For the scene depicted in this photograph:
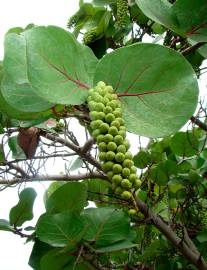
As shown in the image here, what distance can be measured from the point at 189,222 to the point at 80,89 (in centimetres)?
70

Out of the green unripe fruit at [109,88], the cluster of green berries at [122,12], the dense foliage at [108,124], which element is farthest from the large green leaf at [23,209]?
the cluster of green berries at [122,12]

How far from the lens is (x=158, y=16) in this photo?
1.03 m

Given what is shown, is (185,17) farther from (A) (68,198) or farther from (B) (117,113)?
(A) (68,198)

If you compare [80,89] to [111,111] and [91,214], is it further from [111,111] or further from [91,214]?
[91,214]

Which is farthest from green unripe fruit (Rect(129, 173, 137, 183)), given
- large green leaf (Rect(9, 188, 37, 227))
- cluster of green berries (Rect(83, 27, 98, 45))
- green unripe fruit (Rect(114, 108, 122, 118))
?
cluster of green berries (Rect(83, 27, 98, 45))

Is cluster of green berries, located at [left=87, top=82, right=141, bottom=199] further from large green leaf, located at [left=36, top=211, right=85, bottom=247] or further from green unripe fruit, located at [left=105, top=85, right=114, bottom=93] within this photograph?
large green leaf, located at [left=36, top=211, right=85, bottom=247]

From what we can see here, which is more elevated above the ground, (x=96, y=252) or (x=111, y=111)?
(x=111, y=111)

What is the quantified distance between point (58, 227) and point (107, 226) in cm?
11

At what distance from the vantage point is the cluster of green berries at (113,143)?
0.70 meters

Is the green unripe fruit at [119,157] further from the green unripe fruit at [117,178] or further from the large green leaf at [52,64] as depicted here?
the large green leaf at [52,64]

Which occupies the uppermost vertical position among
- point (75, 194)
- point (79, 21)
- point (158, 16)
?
point (79, 21)

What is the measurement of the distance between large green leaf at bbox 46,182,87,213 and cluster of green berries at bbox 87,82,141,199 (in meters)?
0.37

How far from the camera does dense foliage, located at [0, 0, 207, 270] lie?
0.82 meters

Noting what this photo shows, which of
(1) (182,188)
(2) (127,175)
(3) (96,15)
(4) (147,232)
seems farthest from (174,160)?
(2) (127,175)
